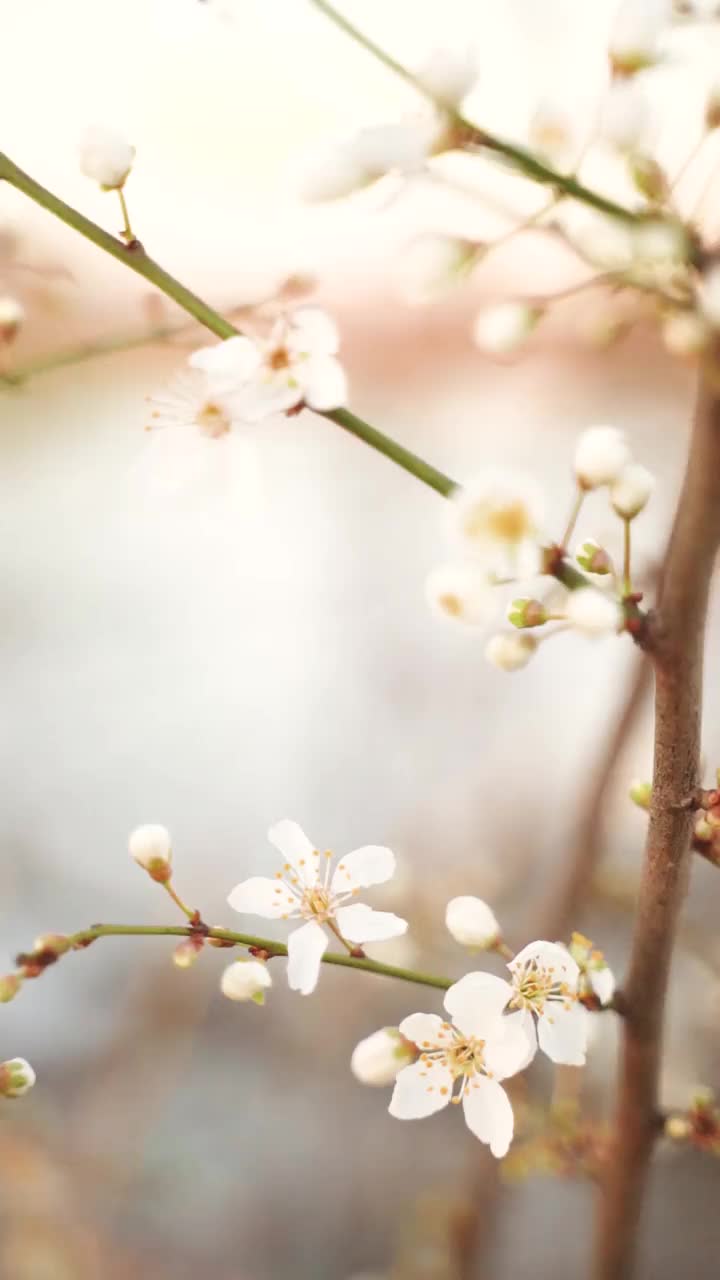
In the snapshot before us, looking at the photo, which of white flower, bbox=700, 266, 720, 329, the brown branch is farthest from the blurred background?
white flower, bbox=700, 266, 720, 329

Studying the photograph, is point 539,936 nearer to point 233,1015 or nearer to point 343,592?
point 233,1015

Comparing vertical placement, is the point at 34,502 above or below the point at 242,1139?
above

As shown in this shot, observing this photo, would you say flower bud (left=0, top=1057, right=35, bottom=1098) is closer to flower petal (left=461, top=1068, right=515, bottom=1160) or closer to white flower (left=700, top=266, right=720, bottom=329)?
flower petal (left=461, top=1068, right=515, bottom=1160)

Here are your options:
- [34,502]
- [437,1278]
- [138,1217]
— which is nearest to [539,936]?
[437,1278]

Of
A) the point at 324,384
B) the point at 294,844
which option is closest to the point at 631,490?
the point at 324,384

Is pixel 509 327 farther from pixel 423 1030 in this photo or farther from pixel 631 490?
pixel 423 1030

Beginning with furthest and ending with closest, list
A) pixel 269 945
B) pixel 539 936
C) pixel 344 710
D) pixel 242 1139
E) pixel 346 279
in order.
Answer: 1. pixel 346 279
2. pixel 344 710
3. pixel 242 1139
4. pixel 539 936
5. pixel 269 945
